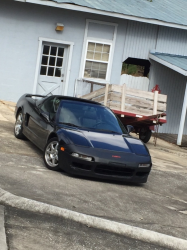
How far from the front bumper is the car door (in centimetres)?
103

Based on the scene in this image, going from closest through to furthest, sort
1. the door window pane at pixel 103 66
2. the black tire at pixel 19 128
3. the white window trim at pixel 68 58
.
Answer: the black tire at pixel 19 128 → the white window trim at pixel 68 58 → the door window pane at pixel 103 66

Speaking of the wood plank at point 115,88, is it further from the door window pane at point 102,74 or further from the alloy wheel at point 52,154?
the alloy wheel at point 52,154

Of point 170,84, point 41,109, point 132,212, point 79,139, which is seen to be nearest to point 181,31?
point 170,84

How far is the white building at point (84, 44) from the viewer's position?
58.3 ft

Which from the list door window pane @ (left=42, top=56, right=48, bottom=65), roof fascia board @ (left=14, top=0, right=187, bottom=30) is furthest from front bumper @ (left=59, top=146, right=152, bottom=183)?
door window pane @ (left=42, top=56, right=48, bottom=65)

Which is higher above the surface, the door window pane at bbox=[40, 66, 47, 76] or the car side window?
the door window pane at bbox=[40, 66, 47, 76]

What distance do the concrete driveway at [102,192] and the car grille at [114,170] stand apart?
0.21 meters

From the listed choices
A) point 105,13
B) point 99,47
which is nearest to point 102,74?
point 99,47

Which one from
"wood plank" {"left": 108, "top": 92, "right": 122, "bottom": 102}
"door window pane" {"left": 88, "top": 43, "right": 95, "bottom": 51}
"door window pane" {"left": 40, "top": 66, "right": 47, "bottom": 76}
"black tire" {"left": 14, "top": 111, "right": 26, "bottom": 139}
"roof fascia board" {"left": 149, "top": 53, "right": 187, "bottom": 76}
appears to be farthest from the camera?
"door window pane" {"left": 88, "top": 43, "right": 95, "bottom": 51}

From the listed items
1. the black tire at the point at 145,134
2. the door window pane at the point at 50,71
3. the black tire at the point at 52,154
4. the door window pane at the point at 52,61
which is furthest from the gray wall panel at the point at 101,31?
the black tire at the point at 52,154

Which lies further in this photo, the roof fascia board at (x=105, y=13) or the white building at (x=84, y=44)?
the white building at (x=84, y=44)

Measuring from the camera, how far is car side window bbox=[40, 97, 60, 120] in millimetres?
10188

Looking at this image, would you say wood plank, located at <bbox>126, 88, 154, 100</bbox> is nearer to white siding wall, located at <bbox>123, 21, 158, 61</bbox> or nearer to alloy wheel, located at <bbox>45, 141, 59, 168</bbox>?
white siding wall, located at <bbox>123, 21, 158, 61</bbox>

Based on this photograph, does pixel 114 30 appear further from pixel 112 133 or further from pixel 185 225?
pixel 185 225
